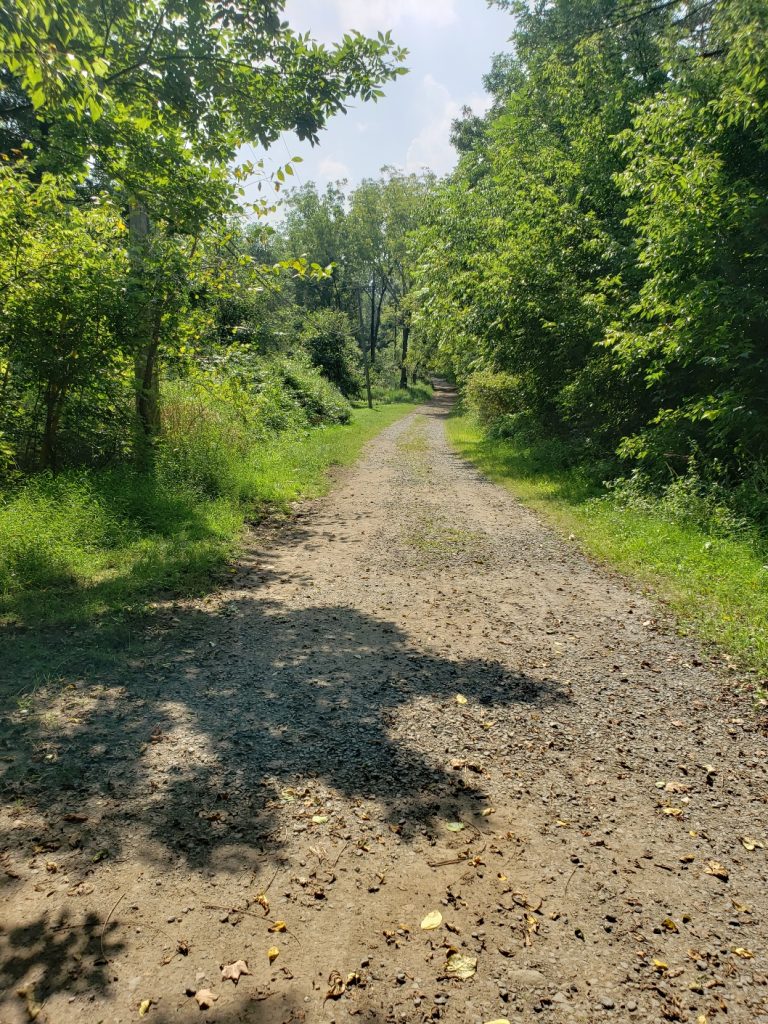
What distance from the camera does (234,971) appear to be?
2.37 metres

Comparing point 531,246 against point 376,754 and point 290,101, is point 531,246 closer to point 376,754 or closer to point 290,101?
point 290,101

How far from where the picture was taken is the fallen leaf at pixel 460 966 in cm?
239

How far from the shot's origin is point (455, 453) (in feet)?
63.7

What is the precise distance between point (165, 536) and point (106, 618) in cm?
237

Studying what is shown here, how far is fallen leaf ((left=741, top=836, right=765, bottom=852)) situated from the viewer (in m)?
3.09

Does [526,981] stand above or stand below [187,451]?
below

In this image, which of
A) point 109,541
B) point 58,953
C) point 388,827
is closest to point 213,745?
point 388,827

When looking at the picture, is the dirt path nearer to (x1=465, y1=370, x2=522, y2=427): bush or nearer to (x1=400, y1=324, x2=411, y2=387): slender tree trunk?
(x1=465, y1=370, x2=522, y2=427): bush

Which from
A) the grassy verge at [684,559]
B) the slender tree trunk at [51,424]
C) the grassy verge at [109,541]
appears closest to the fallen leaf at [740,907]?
the grassy verge at [684,559]

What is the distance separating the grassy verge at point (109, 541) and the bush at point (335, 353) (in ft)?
78.4

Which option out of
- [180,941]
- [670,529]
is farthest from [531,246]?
[180,941]

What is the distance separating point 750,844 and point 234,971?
8.39 feet

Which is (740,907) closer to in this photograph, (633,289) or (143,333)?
(143,333)

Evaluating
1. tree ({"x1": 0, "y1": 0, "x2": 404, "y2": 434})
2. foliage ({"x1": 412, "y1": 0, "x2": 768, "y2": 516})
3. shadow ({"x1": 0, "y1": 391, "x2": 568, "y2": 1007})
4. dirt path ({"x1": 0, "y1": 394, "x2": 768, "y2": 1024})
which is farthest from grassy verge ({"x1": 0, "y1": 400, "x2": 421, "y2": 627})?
foliage ({"x1": 412, "y1": 0, "x2": 768, "y2": 516})
